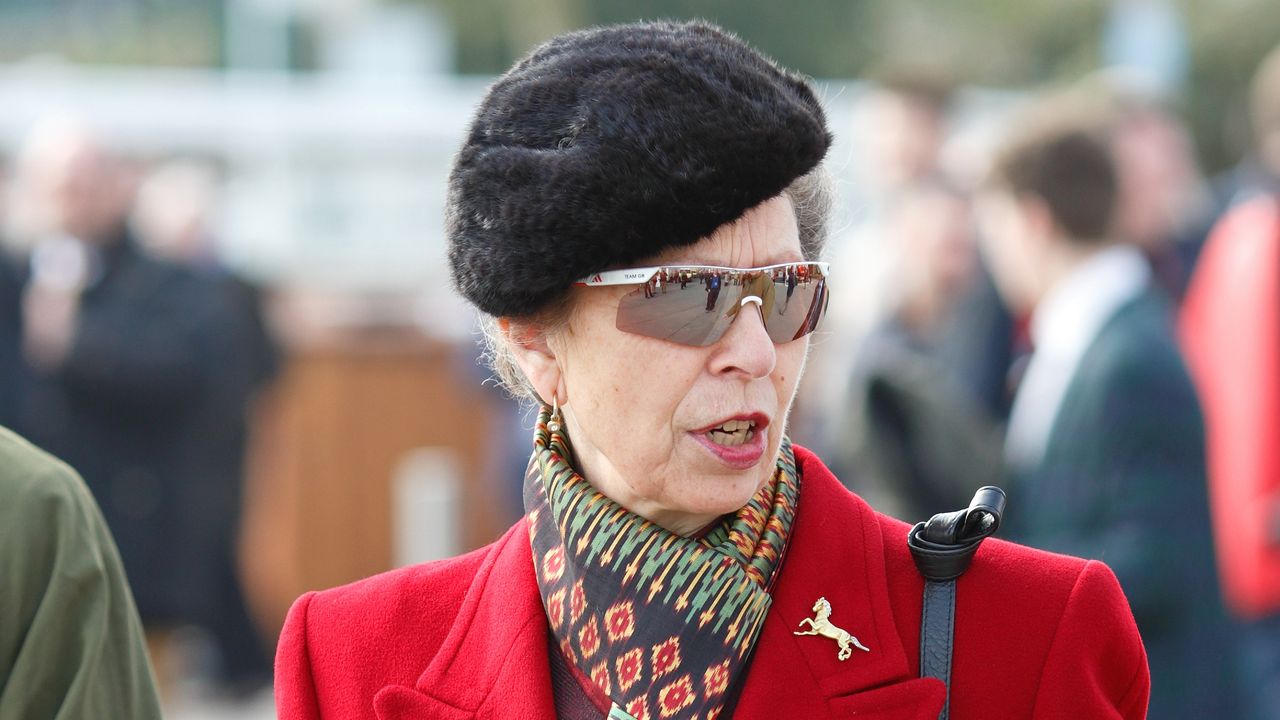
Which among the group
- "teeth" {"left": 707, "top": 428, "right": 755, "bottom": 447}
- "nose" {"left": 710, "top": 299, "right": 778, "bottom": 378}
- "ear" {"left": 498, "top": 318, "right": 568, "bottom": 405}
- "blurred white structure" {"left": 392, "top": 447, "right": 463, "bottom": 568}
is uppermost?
"nose" {"left": 710, "top": 299, "right": 778, "bottom": 378}

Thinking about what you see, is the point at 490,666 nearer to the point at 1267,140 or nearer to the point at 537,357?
the point at 537,357

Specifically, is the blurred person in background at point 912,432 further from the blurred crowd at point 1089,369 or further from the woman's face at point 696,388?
the woman's face at point 696,388

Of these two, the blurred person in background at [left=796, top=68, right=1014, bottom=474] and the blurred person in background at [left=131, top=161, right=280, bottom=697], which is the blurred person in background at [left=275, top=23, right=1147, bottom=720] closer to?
the blurred person in background at [left=796, top=68, right=1014, bottom=474]

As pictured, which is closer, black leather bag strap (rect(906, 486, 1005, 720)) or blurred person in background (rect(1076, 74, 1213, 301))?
black leather bag strap (rect(906, 486, 1005, 720))

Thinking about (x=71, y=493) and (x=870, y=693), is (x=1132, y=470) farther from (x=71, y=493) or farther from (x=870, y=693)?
(x=71, y=493)

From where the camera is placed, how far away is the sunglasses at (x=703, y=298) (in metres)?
2.46

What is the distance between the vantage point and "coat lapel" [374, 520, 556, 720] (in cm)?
259

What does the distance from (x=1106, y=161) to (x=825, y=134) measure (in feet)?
8.68

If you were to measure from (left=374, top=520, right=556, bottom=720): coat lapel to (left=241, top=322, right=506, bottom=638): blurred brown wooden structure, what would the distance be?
7.26m

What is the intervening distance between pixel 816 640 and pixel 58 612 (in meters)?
1.15

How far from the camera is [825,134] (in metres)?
2.53

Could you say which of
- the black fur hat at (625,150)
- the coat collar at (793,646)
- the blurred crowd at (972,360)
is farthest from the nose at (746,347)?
the blurred crowd at (972,360)

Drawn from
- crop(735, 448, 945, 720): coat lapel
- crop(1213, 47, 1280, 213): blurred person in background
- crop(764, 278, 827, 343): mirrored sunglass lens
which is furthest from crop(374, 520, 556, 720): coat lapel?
crop(1213, 47, 1280, 213): blurred person in background

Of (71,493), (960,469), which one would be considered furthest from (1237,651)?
(71,493)
